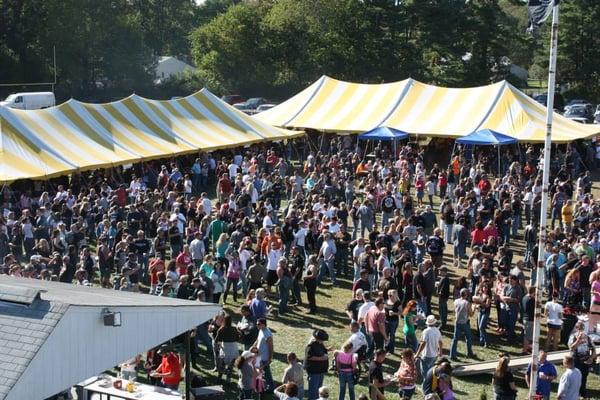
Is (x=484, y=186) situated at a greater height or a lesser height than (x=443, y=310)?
greater

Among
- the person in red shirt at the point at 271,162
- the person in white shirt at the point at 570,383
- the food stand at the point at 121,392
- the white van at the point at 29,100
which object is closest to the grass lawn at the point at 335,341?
the person in white shirt at the point at 570,383

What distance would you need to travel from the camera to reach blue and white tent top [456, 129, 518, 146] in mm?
25672

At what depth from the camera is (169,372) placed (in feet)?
36.5

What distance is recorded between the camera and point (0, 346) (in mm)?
7773

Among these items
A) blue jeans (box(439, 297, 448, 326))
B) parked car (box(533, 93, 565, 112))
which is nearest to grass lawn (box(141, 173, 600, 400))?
blue jeans (box(439, 297, 448, 326))

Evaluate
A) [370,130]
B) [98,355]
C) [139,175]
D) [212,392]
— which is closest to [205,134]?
[139,175]

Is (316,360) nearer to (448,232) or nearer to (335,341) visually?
(335,341)

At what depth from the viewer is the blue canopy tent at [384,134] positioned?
2753 cm

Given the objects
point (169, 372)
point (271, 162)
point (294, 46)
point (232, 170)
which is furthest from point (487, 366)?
point (294, 46)

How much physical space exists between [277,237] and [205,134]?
40.6ft

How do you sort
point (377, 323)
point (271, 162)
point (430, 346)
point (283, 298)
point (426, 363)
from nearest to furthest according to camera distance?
point (430, 346), point (426, 363), point (377, 323), point (283, 298), point (271, 162)

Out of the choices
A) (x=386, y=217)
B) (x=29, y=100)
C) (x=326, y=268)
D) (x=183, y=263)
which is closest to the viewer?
(x=183, y=263)

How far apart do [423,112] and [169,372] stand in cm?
1969

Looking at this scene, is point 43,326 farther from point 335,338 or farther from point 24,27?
point 24,27
